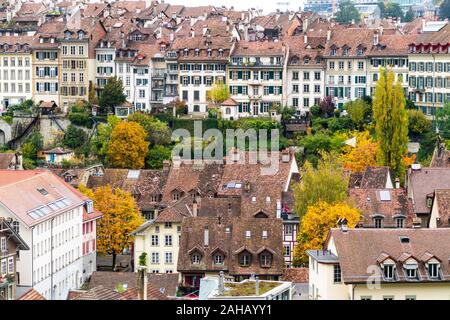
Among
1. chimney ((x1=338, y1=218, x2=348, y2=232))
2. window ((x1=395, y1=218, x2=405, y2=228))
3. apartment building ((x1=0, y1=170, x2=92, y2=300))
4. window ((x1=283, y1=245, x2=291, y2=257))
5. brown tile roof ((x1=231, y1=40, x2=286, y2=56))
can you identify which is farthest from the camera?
brown tile roof ((x1=231, y1=40, x2=286, y2=56))

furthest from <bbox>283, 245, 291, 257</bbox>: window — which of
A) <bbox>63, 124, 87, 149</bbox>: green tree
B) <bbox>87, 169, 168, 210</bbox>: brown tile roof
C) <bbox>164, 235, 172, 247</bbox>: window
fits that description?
<bbox>63, 124, 87, 149</bbox>: green tree

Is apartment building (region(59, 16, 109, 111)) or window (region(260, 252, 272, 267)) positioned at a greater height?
apartment building (region(59, 16, 109, 111))

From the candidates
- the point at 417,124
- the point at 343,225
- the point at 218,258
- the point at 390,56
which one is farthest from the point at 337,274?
the point at 390,56

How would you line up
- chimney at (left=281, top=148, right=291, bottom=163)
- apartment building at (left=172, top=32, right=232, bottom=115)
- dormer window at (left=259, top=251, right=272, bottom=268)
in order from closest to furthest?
1. dormer window at (left=259, top=251, right=272, bottom=268)
2. chimney at (left=281, top=148, right=291, bottom=163)
3. apartment building at (left=172, top=32, right=232, bottom=115)

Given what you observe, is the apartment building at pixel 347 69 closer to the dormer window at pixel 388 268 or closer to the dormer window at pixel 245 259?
the dormer window at pixel 245 259

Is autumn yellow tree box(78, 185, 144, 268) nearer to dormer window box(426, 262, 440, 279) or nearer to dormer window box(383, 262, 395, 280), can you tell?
dormer window box(383, 262, 395, 280)
